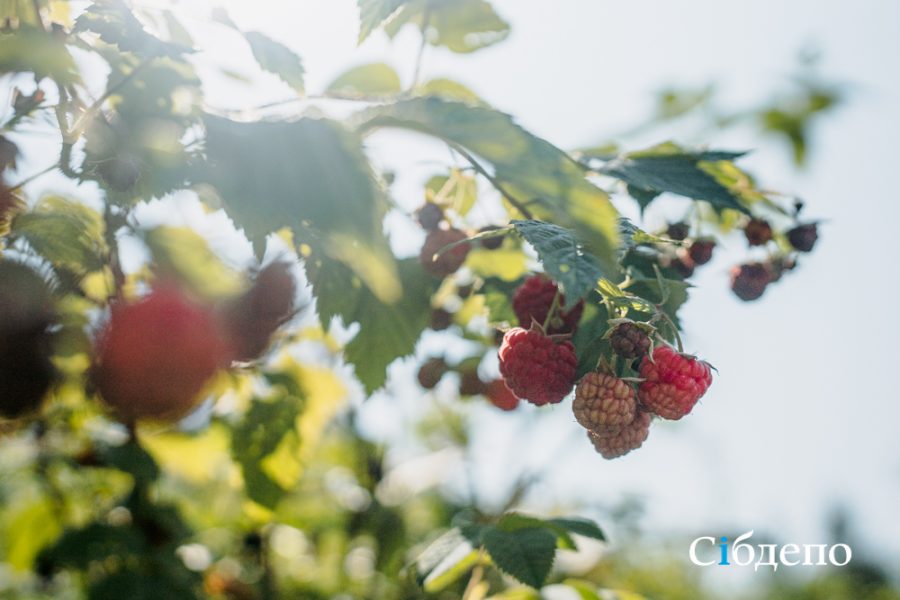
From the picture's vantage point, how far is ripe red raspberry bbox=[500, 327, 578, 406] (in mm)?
817

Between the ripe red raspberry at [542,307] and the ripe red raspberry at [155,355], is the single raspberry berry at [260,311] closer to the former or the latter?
the ripe red raspberry at [155,355]

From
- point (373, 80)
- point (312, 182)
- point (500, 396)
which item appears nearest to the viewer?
point (312, 182)

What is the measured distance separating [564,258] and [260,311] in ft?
1.68

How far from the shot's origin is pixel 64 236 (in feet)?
2.96

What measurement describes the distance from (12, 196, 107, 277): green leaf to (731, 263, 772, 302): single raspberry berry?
2.81ft

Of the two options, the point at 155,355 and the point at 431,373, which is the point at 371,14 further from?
the point at 431,373

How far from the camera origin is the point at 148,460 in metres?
1.39

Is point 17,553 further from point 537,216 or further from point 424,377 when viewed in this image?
point 537,216

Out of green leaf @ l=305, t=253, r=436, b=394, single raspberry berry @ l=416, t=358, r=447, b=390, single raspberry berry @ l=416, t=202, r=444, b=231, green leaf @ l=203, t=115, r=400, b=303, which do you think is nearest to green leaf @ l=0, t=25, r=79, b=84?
green leaf @ l=203, t=115, r=400, b=303

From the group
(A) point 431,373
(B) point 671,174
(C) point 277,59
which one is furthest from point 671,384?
(A) point 431,373

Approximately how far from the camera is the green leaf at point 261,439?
54.2 inches

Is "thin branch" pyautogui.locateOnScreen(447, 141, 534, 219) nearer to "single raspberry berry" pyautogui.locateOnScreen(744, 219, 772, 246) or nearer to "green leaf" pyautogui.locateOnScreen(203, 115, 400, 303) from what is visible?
"green leaf" pyautogui.locateOnScreen(203, 115, 400, 303)

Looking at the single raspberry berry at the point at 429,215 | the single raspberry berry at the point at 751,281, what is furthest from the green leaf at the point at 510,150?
the single raspberry berry at the point at 751,281

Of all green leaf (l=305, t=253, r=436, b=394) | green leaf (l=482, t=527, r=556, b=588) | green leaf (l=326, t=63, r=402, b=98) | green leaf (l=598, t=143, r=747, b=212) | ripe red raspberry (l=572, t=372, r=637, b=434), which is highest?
green leaf (l=598, t=143, r=747, b=212)
